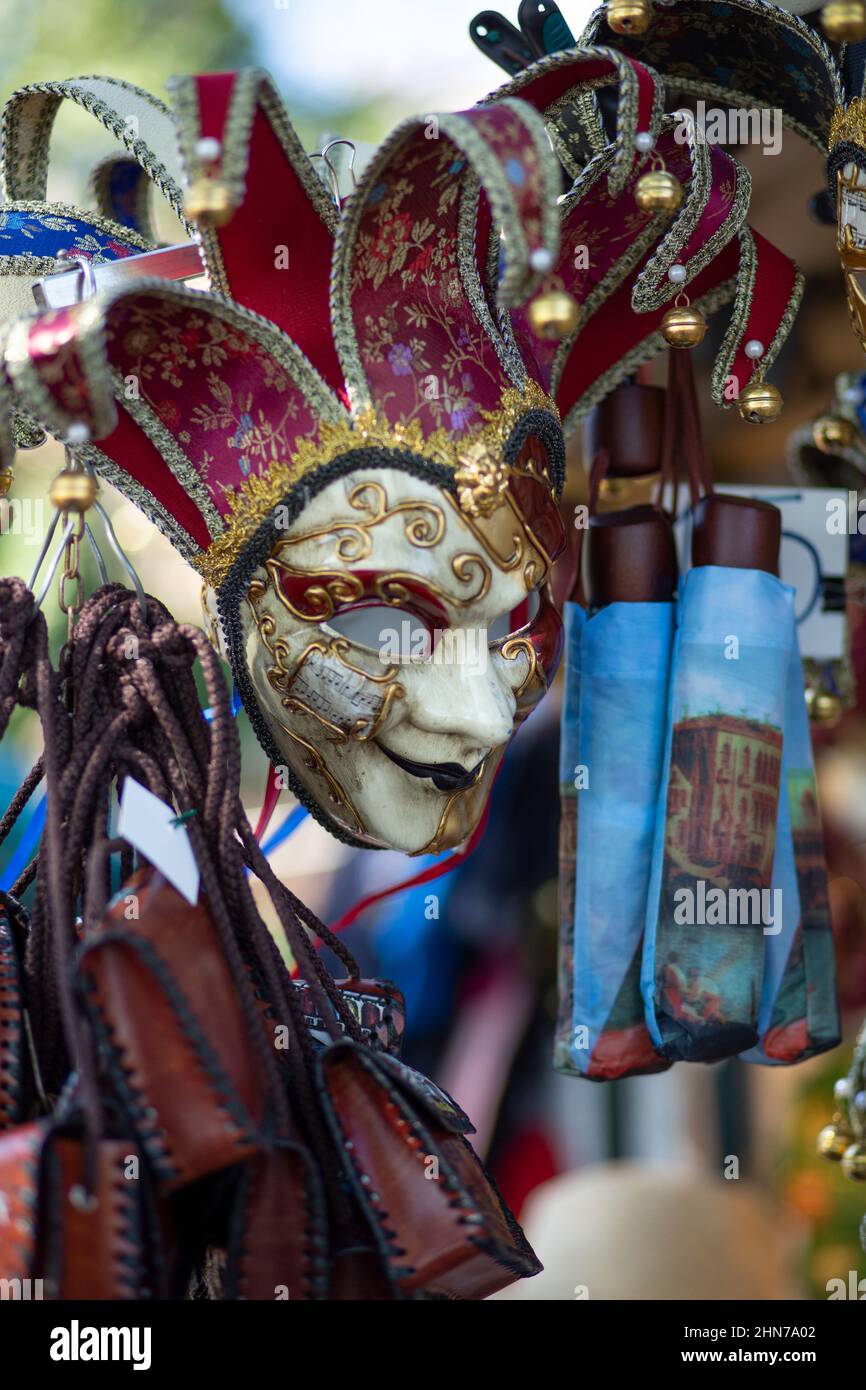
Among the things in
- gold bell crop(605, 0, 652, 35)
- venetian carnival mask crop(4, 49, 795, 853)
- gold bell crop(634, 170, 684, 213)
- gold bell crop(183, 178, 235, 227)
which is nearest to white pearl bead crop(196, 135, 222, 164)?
gold bell crop(183, 178, 235, 227)

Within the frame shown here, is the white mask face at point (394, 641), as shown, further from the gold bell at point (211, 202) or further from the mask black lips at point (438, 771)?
the gold bell at point (211, 202)

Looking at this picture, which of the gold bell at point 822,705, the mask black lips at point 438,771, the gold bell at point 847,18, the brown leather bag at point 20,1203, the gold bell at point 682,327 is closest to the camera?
the brown leather bag at point 20,1203

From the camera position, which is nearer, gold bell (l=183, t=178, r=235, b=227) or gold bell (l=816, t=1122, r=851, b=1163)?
gold bell (l=183, t=178, r=235, b=227)

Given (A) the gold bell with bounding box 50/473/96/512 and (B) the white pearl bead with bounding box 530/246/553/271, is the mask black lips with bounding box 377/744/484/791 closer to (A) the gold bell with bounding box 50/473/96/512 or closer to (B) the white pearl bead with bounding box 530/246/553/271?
(A) the gold bell with bounding box 50/473/96/512

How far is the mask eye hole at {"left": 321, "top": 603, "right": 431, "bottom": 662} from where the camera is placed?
1.09 metres

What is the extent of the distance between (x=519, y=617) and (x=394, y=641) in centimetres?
15

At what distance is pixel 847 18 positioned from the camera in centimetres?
101

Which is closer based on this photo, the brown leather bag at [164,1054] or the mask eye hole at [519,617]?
the brown leather bag at [164,1054]

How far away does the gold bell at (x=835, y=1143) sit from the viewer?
4.54ft

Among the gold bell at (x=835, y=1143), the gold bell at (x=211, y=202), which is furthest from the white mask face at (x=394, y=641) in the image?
the gold bell at (x=835, y=1143)

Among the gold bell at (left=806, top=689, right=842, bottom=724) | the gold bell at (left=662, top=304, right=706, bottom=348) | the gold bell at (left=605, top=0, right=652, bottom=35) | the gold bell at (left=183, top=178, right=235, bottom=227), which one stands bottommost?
the gold bell at (left=806, top=689, right=842, bottom=724)

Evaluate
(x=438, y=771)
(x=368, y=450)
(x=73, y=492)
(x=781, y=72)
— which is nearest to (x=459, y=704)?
(x=438, y=771)

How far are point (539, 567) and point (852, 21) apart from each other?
1.47ft
